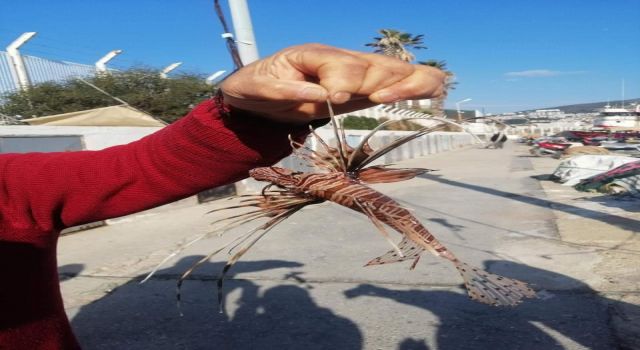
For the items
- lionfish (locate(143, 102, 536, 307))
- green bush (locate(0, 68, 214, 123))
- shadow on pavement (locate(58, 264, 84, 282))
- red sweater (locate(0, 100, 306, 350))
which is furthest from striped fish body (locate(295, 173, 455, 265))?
green bush (locate(0, 68, 214, 123))

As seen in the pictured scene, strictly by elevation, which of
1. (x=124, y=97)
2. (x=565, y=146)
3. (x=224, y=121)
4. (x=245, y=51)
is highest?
(x=124, y=97)

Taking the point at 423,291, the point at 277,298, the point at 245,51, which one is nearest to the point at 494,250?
the point at 423,291

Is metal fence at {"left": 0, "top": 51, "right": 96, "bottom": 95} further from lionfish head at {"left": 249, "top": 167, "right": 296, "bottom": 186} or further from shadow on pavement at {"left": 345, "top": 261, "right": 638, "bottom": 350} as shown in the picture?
lionfish head at {"left": 249, "top": 167, "right": 296, "bottom": 186}

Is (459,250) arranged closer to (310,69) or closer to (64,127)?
(310,69)

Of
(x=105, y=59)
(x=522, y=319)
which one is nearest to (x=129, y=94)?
(x=105, y=59)

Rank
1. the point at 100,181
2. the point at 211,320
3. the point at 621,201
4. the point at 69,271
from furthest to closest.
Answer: the point at 621,201 < the point at 69,271 < the point at 211,320 < the point at 100,181

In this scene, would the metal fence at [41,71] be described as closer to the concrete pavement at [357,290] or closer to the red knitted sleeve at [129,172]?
the concrete pavement at [357,290]

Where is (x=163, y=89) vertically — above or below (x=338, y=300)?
above

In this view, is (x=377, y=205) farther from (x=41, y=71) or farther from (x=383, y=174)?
(x=41, y=71)
